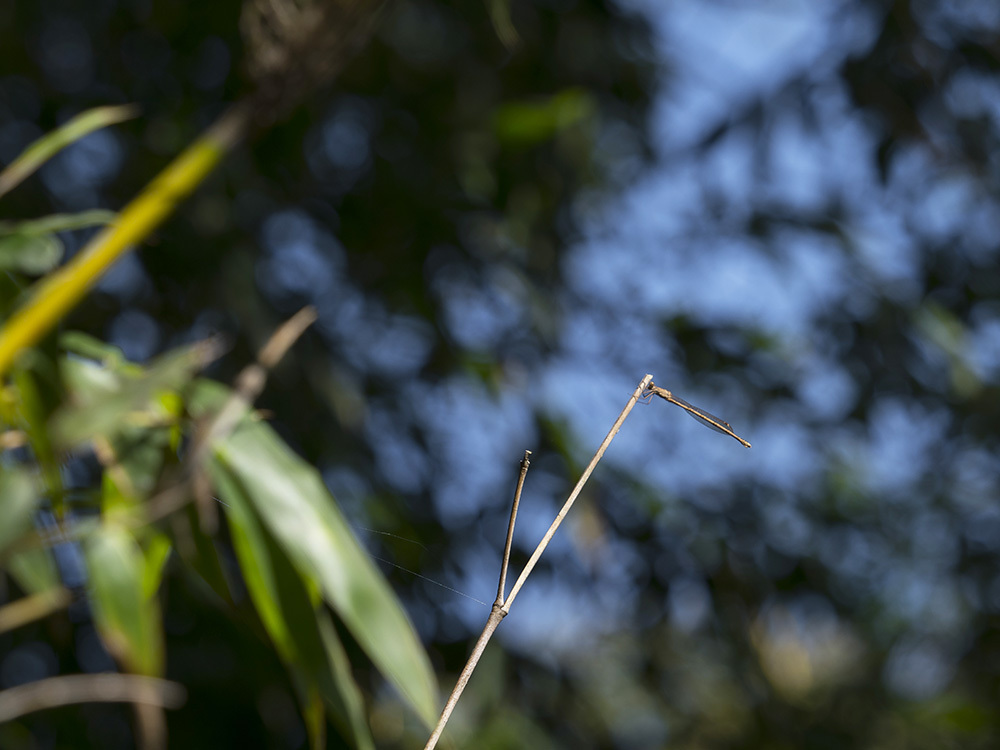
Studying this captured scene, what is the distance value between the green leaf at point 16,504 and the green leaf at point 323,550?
0.19 feet

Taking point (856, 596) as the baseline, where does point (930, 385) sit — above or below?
above

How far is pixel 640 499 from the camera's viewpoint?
113 cm

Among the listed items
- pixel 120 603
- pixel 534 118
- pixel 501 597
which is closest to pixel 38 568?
pixel 120 603

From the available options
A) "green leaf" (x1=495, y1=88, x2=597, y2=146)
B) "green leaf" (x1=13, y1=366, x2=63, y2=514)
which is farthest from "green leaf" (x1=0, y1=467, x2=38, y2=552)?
"green leaf" (x1=495, y1=88, x2=597, y2=146)

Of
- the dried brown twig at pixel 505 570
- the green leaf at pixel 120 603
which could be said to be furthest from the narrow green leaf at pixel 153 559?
the dried brown twig at pixel 505 570

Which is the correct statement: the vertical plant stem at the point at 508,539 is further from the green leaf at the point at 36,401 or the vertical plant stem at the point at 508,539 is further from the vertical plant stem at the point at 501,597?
the green leaf at the point at 36,401

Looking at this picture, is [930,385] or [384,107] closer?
[384,107]

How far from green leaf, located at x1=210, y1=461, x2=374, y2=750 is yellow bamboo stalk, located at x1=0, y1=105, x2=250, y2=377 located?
8cm

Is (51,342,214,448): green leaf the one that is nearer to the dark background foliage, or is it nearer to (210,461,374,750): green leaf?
(210,461,374,750): green leaf

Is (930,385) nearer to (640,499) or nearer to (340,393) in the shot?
(640,499)

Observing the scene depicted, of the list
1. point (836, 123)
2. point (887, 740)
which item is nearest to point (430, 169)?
point (836, 123)

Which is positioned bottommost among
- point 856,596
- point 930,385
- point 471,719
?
point 471,719

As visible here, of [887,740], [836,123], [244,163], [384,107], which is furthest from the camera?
[887,740]

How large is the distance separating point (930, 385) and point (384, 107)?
0.80 metres
